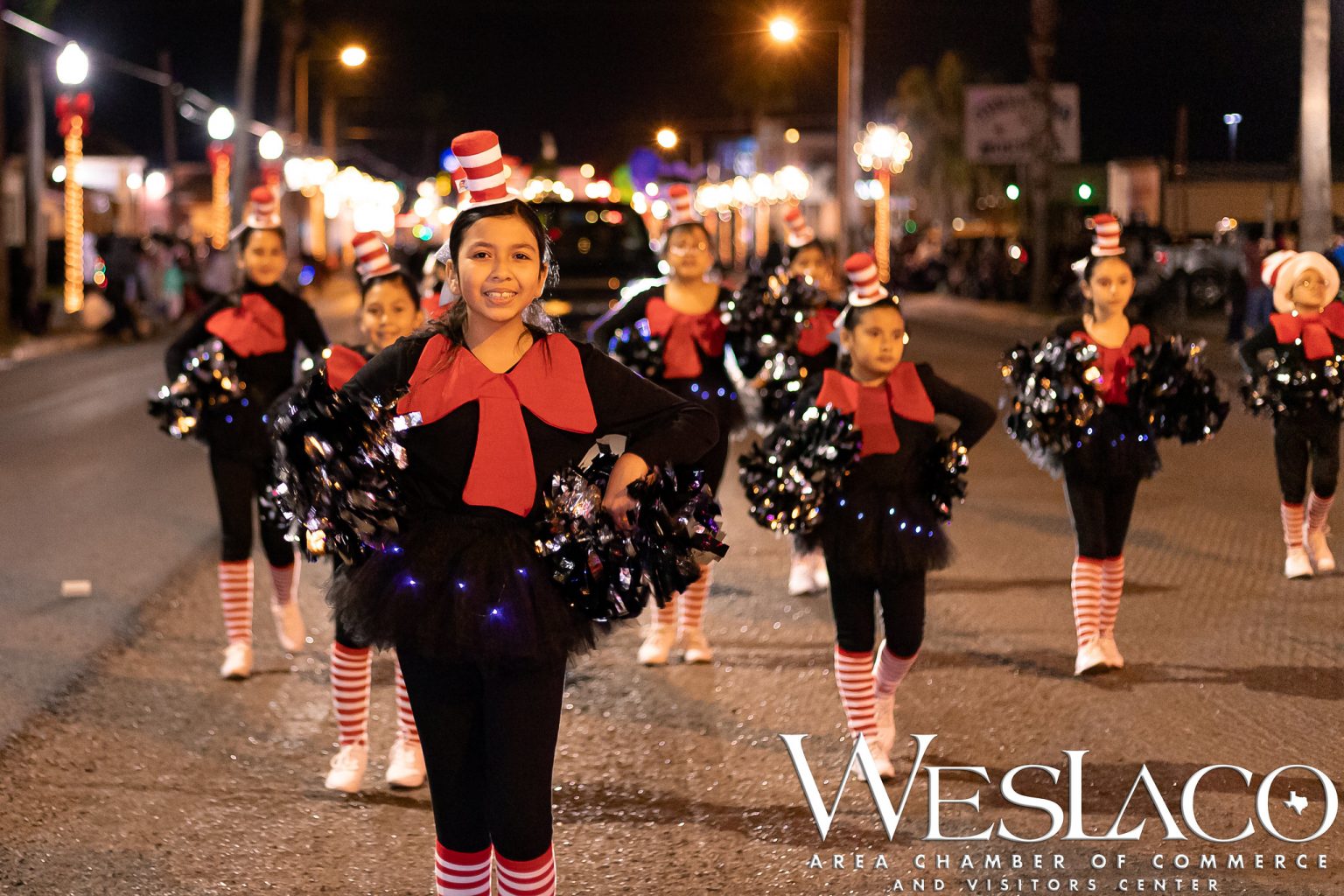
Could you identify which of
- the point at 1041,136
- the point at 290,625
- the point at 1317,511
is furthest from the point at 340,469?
the point at 1041,136

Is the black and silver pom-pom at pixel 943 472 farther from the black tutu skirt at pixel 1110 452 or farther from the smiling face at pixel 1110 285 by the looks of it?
the smiling face at pixel 1110 285

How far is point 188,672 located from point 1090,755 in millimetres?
3616

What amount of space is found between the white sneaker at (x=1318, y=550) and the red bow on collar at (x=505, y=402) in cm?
628

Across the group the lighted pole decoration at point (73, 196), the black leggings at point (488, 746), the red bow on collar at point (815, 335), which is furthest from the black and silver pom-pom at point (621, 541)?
the lighted pole decoration at point (73, 196)

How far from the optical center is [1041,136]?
36250mm

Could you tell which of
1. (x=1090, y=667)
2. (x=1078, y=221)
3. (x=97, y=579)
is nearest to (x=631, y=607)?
(x=1090, y=667)

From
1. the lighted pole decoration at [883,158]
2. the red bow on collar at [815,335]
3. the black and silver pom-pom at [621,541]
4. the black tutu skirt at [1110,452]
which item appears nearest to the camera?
the black and silver pom-pom at [621,541]

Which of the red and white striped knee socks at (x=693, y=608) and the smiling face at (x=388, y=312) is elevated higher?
the smiling face at (x=388, y=312)

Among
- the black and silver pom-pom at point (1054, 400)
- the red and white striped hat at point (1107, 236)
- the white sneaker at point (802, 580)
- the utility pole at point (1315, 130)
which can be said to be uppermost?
the utility pole at point (1315, 130)

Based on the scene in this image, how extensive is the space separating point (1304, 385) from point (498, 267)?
237 inches

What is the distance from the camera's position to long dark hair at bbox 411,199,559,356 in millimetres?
3693

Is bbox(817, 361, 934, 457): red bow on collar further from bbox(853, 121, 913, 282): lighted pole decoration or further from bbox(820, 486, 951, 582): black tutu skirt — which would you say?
bbox(853, 121, 913, 282): lighted pole decoration

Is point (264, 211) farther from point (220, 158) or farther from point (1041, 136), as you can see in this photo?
point (220, 158)

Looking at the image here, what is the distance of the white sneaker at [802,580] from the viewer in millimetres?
8852
